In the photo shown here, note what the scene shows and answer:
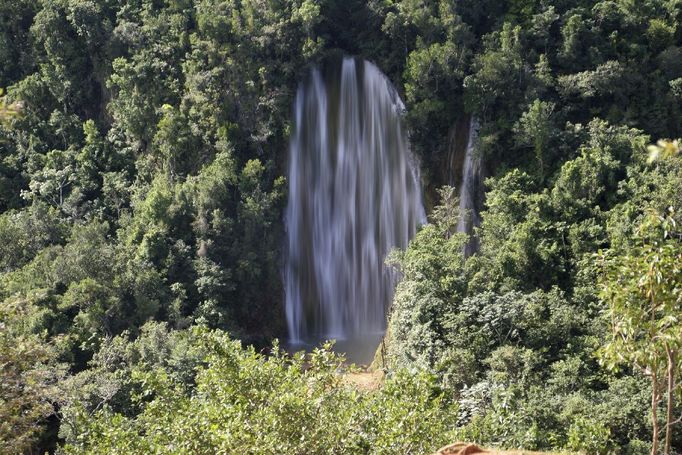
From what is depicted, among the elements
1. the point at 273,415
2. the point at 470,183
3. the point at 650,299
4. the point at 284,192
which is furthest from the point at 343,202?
the point at 650,299

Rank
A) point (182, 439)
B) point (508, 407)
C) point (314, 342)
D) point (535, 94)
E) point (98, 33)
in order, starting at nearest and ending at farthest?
point (182, 439)
point (508, 407)
point (535, 94)
point (314, 342)
point (98, 33)

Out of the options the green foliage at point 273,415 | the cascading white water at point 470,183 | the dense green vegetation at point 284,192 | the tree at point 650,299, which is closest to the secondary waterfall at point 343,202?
the dense green vegetation at point 284,192

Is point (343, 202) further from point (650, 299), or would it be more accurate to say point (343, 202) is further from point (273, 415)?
point (650, 299)

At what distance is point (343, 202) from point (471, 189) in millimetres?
4657

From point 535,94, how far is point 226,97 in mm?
10601

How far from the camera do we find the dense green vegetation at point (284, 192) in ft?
48.3

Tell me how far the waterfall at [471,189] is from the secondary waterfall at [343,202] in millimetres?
2103

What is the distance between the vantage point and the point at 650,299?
7559mm

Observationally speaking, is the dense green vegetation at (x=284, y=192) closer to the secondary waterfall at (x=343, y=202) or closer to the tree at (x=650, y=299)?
the secondary waterfall at (x=343, y=202)

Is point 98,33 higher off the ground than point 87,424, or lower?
higher

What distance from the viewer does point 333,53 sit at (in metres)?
26.0

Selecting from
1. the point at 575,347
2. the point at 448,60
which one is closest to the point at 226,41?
the point at 448,60

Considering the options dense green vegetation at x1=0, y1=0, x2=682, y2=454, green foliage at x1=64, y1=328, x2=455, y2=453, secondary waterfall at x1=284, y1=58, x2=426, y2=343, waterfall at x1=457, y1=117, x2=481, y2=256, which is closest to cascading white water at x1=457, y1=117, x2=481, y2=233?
waterfall at x1=457, y1=117, x2=481, y2=256

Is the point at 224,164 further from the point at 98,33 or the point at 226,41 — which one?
the point at 98,33
